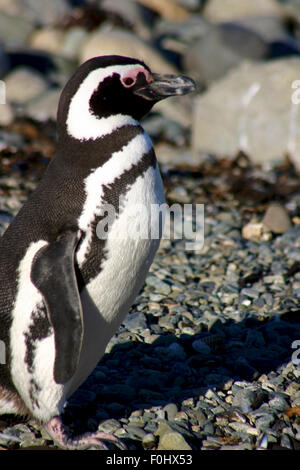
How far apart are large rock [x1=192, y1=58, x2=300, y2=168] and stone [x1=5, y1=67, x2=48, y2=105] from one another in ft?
10.8

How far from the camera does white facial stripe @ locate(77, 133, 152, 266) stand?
2.88 m

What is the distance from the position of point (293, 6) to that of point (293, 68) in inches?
431

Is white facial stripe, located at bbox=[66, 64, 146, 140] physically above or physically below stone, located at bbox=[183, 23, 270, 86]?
above

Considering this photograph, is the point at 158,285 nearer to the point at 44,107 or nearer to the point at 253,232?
the point at 253,232

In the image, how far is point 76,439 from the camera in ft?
9.69

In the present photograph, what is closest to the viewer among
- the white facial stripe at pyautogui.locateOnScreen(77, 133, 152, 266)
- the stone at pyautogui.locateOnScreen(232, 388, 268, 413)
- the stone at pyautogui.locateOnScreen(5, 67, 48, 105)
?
the white facial stripe at pyautogui.locateOnScreen(77, 133, 152, 266)

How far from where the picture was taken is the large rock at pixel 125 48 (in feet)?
37.6

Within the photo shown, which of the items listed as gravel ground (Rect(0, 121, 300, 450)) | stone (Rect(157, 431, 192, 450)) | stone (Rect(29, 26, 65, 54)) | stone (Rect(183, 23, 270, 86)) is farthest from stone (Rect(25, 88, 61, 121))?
stone (Rect(157, 431, 192, 450))

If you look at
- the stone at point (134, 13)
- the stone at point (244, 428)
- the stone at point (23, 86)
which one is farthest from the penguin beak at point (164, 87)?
the stone at point (134, 13)

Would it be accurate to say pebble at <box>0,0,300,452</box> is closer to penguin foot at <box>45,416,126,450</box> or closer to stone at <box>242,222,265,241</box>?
stone at <box>242,222,265,241</box>

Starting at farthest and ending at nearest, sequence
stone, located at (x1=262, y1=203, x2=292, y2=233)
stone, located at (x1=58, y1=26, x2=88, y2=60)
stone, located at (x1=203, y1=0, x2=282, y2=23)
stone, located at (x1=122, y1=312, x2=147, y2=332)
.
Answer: stone, located at (x1=203, y1=0, x2=282, y2=23)
stone, located at (x1=58, y1=26, x2=88, y2=60)
stone, located at (x1=262, y1=203, x2=292, y2=233)
stone, located at (x1=122, y1=312, x2=147, y2=332)

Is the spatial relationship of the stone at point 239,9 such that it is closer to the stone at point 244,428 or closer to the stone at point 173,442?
the stone at point 244,428

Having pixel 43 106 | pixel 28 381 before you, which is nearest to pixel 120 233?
pixel 28 381

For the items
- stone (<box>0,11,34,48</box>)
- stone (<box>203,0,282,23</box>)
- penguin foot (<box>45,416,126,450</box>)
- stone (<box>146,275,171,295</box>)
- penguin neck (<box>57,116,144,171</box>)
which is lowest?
stone (<box>203,0,282,23</box>)
